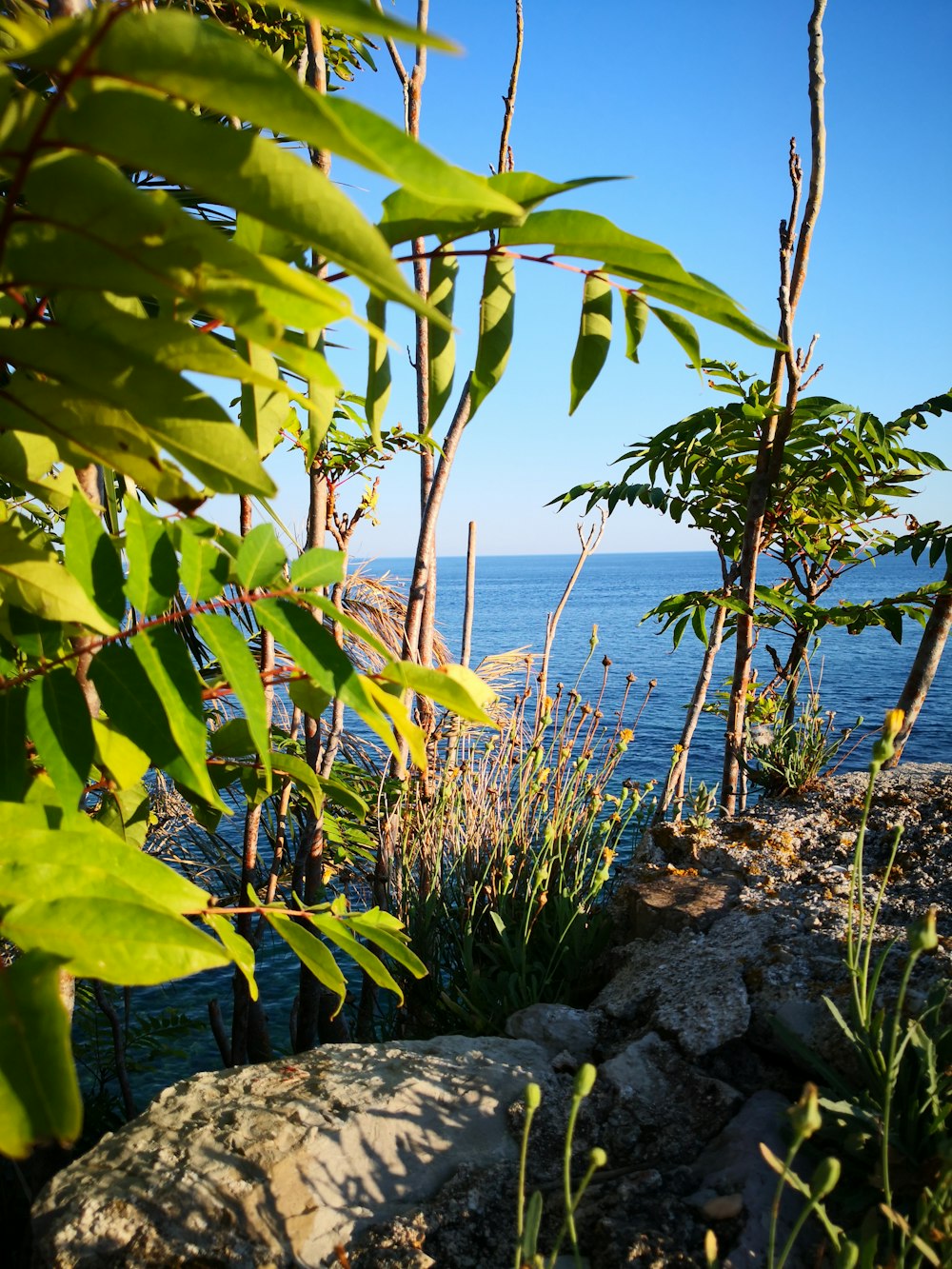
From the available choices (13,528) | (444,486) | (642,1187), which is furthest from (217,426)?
(444,486)

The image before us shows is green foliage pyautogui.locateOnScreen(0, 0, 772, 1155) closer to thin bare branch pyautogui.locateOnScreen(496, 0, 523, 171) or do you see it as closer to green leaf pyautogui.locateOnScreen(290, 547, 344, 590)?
green leaf pyautogui.locateOnScreen(290, 547, 344, 590)

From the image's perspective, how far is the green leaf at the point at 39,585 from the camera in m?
0.64

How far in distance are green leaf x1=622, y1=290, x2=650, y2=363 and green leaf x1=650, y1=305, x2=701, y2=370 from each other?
11 mm

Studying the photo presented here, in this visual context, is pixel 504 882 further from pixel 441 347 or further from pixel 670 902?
pixel 441 347

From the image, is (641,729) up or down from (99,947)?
down

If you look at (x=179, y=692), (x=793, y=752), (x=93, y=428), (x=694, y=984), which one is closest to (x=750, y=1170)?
(x=694, y=984)

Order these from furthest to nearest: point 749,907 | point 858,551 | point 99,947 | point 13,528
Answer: point 858,551
point 749,907
point 13,528
point 99,947

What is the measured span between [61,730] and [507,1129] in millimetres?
1185

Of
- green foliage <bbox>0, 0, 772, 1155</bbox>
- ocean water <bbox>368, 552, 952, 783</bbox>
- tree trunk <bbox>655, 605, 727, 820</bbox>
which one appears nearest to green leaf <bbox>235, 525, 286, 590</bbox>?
green foliage <bbox>0, 0, 772, 1155</bbox>

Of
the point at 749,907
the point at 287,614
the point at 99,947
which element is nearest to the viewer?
the point at 99,947

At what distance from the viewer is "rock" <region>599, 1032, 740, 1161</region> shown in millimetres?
1494

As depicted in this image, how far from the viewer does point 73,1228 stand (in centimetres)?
129

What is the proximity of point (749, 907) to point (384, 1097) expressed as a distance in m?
1.04

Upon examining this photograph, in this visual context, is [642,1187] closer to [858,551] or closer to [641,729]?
[858,551]
